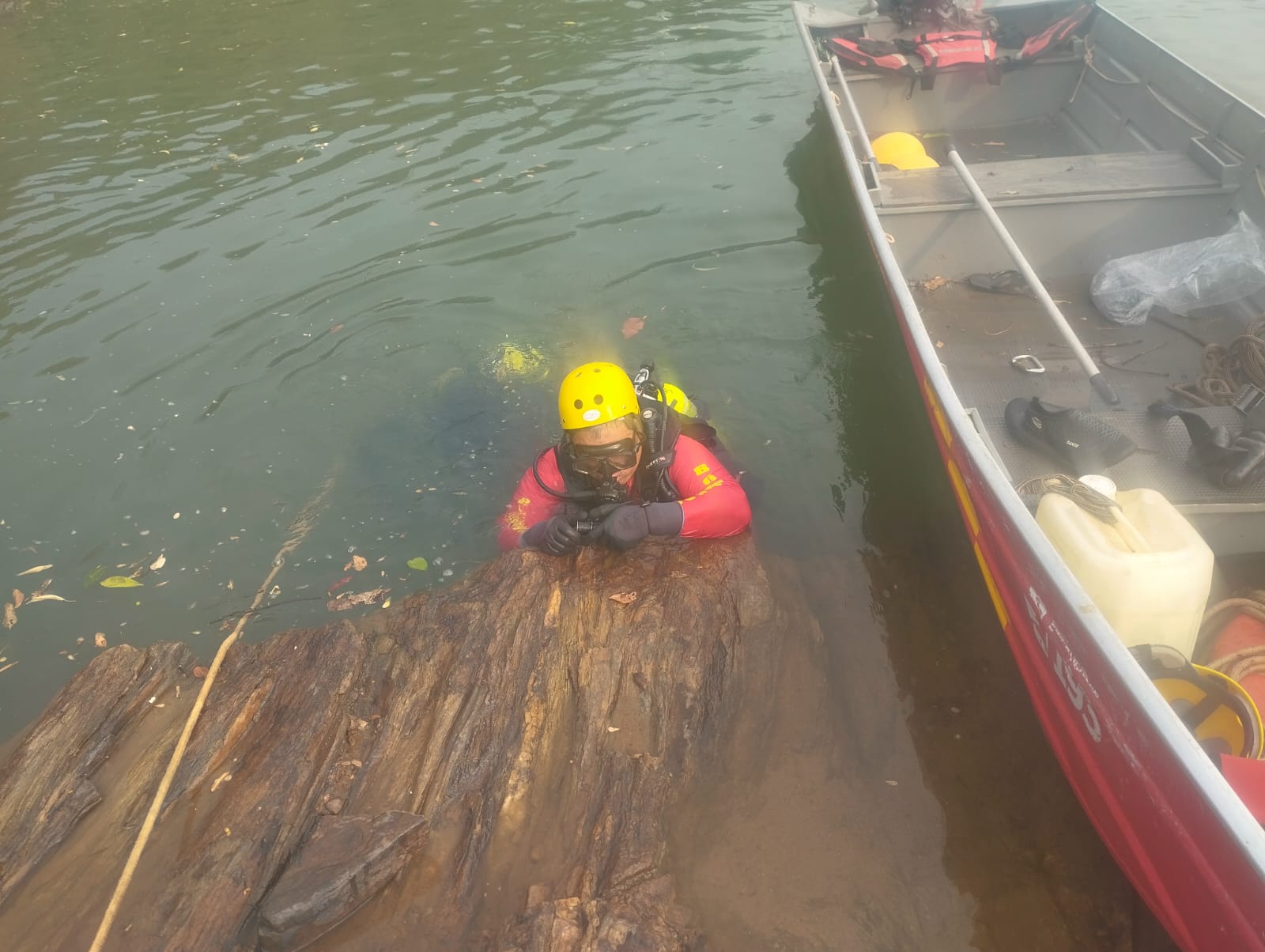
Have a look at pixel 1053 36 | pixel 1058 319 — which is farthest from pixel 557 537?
pixel 1053 36

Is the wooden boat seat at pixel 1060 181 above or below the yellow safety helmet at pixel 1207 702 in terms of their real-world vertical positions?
above

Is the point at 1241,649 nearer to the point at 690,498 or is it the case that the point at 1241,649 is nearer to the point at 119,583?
the point at 690,498

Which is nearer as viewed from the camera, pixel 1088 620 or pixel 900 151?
pixel 1088 620

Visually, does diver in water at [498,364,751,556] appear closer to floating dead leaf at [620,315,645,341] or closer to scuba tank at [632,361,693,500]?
scuba tank at [632,361,693,500]

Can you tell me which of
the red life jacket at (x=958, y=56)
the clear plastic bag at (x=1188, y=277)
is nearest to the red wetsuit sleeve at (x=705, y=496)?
the clear plastic bag at (x=1188, y=277)

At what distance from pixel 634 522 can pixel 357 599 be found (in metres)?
2.31

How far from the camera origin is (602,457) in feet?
15.9

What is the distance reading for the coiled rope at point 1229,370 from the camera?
16.5ft

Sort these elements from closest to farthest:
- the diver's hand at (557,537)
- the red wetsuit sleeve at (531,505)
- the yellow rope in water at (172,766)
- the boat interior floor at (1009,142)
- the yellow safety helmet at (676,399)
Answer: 1. the yellow rope in water at (172,766)
2. the diver's hand at (557,537)
3. the red wetsuit sleeve at (531,505)
4. the yellow safety helmet at (676,399)
5. the boat interior floor at (1009,142)

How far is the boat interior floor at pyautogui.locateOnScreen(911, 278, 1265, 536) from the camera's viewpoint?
4.79 metres

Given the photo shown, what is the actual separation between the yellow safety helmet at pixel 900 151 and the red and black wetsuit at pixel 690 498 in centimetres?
472

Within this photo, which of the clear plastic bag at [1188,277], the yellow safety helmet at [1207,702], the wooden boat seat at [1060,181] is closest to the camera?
the yellow safety helmet at [1207,702]

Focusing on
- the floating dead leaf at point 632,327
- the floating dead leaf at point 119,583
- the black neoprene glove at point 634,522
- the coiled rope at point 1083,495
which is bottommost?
the floating dead leaf at point 119,583

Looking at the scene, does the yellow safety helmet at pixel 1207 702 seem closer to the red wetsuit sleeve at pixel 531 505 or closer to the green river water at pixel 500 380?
the green river water at pixel 500 380
